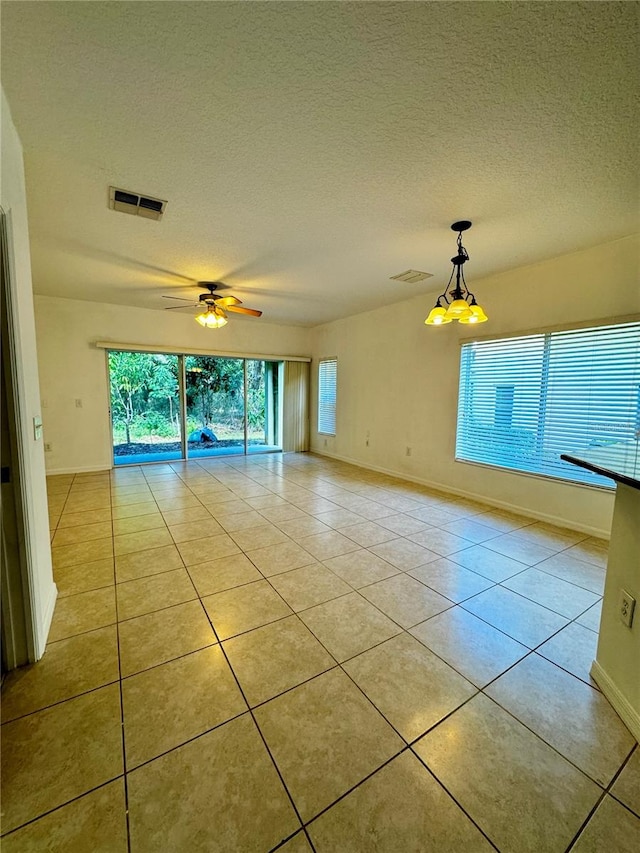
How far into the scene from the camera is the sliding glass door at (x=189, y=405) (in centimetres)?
609

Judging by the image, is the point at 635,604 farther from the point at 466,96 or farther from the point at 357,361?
the point at 357,361

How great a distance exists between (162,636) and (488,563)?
2.40 m

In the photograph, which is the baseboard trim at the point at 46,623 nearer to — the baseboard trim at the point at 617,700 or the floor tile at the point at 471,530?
the baseboard trim at the point at 617,700

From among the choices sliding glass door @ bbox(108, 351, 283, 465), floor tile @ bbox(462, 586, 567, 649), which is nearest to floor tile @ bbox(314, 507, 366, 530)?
floor tile @ bbox(462, 586, 567, 649)

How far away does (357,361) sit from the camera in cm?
602

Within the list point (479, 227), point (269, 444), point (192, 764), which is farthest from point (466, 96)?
point (269, 444)

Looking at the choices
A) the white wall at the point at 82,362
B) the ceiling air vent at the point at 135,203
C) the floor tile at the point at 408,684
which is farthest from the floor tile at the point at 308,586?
the white wall at the point at 82,362

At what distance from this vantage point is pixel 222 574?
8.18 feet

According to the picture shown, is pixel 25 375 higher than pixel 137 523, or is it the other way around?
pixel 25 375

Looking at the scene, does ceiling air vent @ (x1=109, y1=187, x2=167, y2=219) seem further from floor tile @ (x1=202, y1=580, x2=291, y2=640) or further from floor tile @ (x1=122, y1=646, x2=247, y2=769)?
floor tile @ (x1=122, y1=646, x2=247, y2=769)

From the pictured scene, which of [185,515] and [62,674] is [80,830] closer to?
[62,674]

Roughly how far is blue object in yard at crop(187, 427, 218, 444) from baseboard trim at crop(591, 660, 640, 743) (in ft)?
22.1

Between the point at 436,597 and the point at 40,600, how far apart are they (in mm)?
2335

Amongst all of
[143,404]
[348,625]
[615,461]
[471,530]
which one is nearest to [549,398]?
[471,530]
